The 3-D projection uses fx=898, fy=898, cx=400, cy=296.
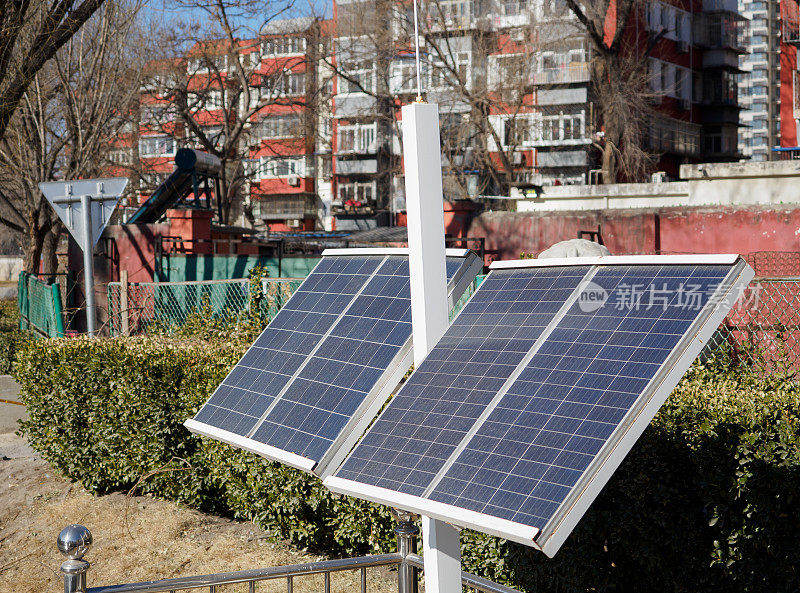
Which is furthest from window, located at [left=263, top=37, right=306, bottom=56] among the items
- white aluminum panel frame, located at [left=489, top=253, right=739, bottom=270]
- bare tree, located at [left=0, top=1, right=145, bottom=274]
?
white aluminum panel frame, located at [left=489, top=253, right=739, bottom=270]

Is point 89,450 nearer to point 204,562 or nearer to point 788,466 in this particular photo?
point 204,562

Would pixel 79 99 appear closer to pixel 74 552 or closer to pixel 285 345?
pixel 285 345

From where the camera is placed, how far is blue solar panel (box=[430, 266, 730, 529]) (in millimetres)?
2925

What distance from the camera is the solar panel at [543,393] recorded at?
114 inches

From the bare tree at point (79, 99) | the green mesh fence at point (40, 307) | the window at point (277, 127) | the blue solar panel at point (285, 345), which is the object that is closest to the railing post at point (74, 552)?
the blue solar panel at point (285, 345)

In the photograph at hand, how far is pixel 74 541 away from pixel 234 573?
35.5 inches

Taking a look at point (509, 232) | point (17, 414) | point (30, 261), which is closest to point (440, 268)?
point (17, 414)

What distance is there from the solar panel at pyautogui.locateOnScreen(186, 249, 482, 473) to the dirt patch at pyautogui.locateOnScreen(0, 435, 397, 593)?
96.1 inches

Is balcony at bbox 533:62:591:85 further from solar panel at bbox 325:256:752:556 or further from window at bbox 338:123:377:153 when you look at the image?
solar panel at bbox 325:256:752:556

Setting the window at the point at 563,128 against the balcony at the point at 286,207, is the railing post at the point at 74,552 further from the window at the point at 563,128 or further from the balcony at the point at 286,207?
the balcony at the point at 286,207

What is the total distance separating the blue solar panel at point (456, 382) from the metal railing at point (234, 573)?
100 cm

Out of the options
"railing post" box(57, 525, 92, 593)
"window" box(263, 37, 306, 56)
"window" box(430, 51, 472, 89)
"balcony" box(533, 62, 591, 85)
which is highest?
"window" box(263, 37, 306, 56)

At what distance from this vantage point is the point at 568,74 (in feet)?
163

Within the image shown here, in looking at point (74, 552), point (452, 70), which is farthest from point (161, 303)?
point (452, 70)
